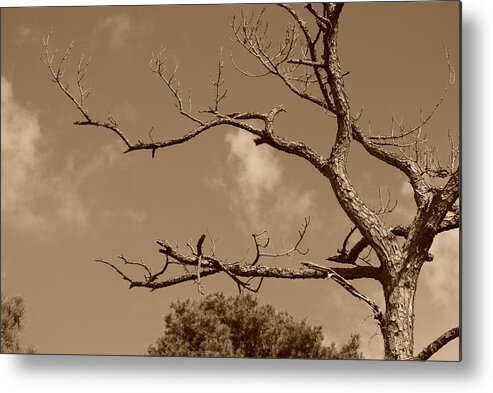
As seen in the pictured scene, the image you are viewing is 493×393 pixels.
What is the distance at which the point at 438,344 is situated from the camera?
3.82 meters

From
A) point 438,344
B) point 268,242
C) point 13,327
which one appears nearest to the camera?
point 438,344

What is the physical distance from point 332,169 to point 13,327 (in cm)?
139

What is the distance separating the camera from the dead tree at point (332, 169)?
3889 millimetres

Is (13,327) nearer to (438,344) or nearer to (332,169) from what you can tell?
(332,169)

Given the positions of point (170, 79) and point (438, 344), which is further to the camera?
point (170, 79)

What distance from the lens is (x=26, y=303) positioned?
4055 mm

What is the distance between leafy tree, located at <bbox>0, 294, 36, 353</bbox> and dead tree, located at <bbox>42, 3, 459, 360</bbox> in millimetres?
382

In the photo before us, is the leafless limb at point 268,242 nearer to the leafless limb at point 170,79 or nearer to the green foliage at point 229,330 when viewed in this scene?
the green foliage at point 229,330

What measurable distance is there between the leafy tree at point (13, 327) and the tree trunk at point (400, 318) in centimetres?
139

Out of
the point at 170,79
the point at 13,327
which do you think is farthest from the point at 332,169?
the point at 13,327

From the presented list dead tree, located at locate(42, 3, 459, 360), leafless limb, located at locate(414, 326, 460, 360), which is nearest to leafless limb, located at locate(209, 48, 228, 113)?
dead tree, located at locate(42, 3, 459, 360)

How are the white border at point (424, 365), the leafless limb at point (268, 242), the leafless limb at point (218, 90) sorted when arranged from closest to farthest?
the white border at point (424, 365) → the leafless limb at point (268, 242) → the leafless limb at point (218, 90)

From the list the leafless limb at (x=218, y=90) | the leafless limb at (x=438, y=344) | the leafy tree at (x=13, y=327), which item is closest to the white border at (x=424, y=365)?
the leafless limb at (x=438, y=344)

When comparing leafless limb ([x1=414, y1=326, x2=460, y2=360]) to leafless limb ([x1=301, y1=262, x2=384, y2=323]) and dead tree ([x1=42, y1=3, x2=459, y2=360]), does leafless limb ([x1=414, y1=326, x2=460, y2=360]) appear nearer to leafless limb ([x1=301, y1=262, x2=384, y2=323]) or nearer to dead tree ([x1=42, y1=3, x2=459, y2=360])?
dead tree ([x1=42, y1=3, x2=459, y2=360])
